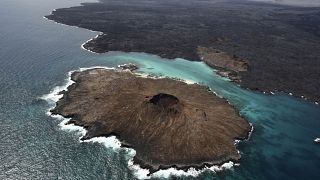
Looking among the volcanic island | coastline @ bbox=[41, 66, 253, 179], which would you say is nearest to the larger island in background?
the volcanic island

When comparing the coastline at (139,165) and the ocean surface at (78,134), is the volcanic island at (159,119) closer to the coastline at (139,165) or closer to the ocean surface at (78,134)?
the coastline at (139,165)

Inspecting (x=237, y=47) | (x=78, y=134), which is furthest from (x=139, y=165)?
(x=237, y=47)

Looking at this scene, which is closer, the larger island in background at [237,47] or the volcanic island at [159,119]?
the volcanic island at [159,119]

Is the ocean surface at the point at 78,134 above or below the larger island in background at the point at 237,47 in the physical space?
below

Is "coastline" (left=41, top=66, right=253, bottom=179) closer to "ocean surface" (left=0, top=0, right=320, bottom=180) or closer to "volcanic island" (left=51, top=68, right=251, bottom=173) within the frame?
"volcanic island" (left=51, top=68, right=251, bottom=173)

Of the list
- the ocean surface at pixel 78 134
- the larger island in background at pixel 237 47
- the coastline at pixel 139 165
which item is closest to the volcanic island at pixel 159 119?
the coastline at pixel 139 165

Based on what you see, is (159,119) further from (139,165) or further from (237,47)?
(237,47)

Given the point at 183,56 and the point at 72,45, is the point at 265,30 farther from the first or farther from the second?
the point at 72,45
